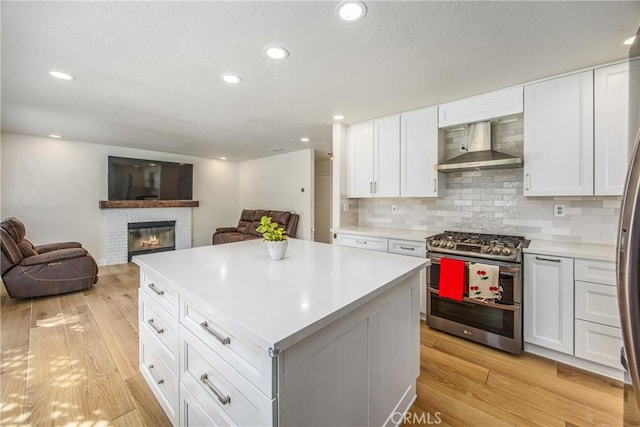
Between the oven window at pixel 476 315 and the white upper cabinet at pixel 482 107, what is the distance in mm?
1822

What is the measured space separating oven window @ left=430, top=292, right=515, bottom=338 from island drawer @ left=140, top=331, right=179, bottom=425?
228 centimetres

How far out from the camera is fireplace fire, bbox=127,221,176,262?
5.53 meters

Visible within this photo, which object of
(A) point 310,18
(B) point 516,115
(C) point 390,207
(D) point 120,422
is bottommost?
(D) point 120,422

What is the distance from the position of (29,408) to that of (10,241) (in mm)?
2706

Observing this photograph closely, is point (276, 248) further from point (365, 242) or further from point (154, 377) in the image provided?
point (365, 242)

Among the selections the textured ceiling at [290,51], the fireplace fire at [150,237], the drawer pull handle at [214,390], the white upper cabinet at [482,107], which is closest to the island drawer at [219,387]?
the drawer pull handle at [214,390]

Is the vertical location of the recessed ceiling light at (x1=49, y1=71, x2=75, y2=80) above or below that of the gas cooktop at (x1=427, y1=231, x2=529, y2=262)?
above

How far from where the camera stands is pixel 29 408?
1621 millimetres

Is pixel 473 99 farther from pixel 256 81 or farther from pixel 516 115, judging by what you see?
pixel 256 81

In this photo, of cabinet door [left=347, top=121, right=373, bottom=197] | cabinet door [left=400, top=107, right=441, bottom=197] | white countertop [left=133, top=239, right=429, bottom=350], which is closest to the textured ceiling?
cabinet door [left=400, top=107, right=441, bottom=197]

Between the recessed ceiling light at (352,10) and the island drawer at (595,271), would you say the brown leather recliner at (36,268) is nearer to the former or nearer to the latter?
the recessed ceiling light at (352,10)

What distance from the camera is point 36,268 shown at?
10.8 ft

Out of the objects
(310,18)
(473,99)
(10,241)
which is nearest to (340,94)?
(310,18)

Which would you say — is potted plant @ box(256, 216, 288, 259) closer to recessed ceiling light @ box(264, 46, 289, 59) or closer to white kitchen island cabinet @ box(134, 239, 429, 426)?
white kitchen island cabinet @ box(134, 239, 429, 426)
